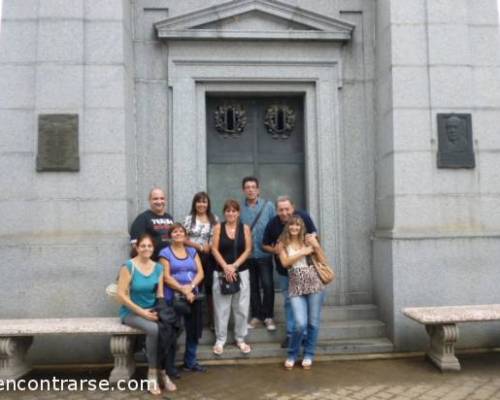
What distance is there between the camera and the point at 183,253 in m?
5.26

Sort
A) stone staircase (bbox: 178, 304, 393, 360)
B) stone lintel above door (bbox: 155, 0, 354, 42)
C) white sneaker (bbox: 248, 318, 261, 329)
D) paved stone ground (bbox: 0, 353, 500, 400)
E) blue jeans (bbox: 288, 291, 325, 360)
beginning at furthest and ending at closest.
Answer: stone lintel above door (bbox: 155, 0, 354, 42), white sneaker (bbox: 248, 318, 261, 329), stone staircase (bbox: 178, 304, 393, 360), blue jeans (bbox: 288, 291, 325, 360), paved stone ground (bbox: 0, 353, 500, 400)

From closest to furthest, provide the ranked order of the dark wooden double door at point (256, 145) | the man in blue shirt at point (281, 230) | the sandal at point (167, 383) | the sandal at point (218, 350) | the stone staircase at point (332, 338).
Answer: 1. the sandal at point (167, 383)
2. the man in blue shirt at point (281, 230)
3. the sandal at point (218, 350)
4. the stone staircase at point (332, 338)
5. the dark wooden double door at point (256, 145)

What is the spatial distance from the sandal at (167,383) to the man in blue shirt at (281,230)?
4.66ft

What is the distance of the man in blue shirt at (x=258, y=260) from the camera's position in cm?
597

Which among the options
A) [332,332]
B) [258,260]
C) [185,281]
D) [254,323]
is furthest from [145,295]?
[332,332]

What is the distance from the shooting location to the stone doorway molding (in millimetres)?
6793

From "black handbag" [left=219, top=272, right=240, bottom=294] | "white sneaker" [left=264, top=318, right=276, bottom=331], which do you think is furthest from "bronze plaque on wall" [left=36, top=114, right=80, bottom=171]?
"white sneaker" [left=264, top=318, right=276, bottom=331]

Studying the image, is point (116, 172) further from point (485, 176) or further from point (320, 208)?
point (485, 176)

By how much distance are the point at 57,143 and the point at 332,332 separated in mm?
4216

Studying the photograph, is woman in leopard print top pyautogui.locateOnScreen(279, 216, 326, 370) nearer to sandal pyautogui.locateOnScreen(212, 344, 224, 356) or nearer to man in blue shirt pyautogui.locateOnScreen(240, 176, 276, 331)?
man in blue shirt pyautogui.locateOnScreen(240, 176, 276, 331)

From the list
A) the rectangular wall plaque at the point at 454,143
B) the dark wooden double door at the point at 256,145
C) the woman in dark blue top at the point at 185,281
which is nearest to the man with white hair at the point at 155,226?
the woman in dark blue top at the point at 185,281

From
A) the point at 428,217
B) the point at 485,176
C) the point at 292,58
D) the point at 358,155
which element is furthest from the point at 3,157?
the point at 485,176

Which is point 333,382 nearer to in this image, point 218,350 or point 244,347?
point 244,347

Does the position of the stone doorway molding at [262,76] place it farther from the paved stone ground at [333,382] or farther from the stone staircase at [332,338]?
the paved stone ground at [333,382]
